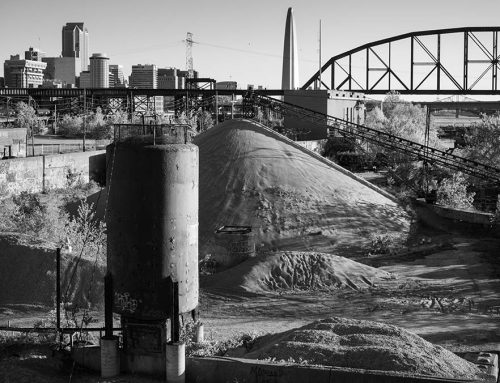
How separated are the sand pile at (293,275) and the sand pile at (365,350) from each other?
1127 cm

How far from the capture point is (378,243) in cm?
3700

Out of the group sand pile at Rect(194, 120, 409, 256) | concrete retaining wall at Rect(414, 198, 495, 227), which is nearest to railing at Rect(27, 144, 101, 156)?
sand pile at Rect(194, 120, 409, 256)

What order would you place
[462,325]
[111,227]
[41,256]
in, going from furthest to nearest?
[41,256] → [462,325] → [111,227]

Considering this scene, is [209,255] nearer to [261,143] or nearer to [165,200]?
[261,143]

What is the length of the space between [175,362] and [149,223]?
2867mm

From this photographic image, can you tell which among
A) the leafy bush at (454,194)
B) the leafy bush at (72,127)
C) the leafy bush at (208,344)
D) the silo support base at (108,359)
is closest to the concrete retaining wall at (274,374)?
the leafy bush at (208,344)

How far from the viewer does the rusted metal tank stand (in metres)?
16.2

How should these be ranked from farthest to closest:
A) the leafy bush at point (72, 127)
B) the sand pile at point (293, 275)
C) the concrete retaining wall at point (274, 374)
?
the leafy bush at point (72, 127) → the sand pile at point (293, 275) → the concrete retaining wall at point (274, 374)

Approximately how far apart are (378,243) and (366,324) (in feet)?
65.6

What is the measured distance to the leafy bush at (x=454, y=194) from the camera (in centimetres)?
4672

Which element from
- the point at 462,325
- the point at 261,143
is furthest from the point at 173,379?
the point at 261,143

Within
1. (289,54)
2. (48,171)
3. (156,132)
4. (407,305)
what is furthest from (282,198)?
(289,54)

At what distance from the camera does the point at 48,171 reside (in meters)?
53.3

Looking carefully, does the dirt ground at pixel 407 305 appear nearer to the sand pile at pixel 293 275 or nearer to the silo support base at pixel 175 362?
the sand pile at pixel 293 275
